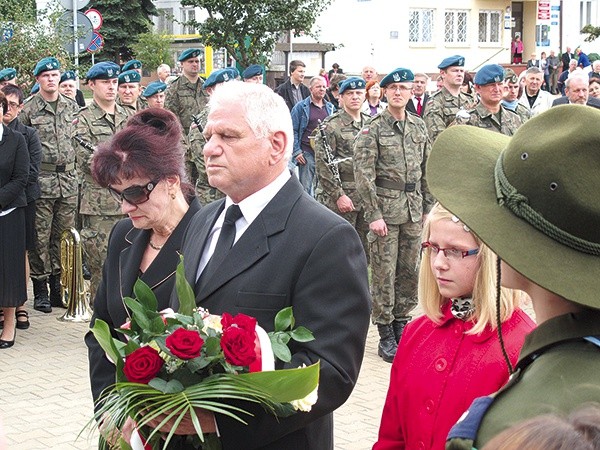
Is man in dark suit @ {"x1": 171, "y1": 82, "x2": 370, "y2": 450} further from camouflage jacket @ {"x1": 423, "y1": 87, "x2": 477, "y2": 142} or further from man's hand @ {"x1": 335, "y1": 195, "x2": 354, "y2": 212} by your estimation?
camouflage jacket @ {"x1": 423, "y1": 87, "x2": 477, "y2": 142}

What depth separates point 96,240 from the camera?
9.08 meters

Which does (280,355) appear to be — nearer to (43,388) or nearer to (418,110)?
(43,388)

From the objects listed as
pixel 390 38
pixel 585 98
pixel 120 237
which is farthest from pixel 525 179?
pixel 390 38

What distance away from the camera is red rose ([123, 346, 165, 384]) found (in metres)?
2.79

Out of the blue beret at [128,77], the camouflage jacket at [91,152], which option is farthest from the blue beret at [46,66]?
the camouflage jacket at [91,152]

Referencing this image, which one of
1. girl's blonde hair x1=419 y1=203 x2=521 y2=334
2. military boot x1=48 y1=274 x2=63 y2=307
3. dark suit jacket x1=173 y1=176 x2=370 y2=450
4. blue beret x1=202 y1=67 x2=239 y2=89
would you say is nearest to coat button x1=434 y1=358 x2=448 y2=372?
girl's blonde hair x1=419 y1=203 x2=521 y2=334

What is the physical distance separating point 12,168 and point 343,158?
353 centimetres

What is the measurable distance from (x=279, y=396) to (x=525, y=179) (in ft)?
3.67

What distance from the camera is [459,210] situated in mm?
2021

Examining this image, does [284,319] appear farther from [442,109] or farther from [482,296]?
[442,109]

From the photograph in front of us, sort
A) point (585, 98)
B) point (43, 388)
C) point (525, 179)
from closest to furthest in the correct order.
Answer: point (525, 179), point (43, 388), point (585, 98)

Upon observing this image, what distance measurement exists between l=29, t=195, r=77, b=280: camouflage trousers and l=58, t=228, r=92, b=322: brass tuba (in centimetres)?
36

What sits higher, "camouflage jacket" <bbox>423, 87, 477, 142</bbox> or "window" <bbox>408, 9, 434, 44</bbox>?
"window" <bbox>408, 9, 434, 44</bbox>

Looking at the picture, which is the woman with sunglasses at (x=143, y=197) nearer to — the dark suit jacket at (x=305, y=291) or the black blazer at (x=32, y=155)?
the dark suit jacket at (x=305, y=291)
